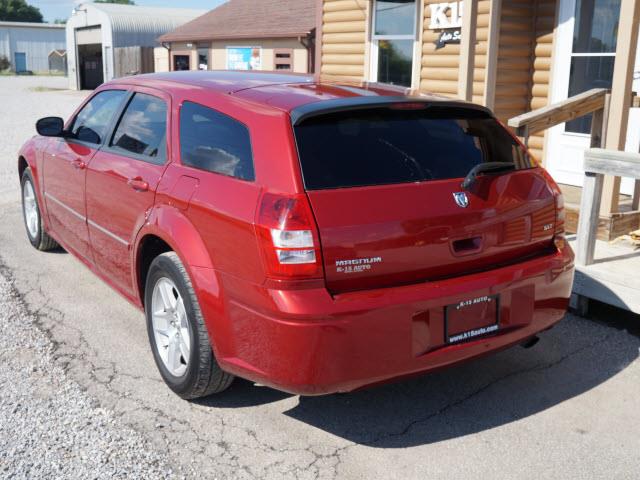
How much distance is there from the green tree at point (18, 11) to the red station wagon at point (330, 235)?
111m

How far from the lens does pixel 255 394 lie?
4.12 meters

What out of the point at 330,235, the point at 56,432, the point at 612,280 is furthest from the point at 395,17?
the point at 56,432

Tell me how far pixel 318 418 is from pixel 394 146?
147 centimetres

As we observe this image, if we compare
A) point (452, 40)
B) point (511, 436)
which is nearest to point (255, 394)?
point (511, 436)

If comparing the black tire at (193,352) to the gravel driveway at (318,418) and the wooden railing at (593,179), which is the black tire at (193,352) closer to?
the gravel driveway at (318,418)

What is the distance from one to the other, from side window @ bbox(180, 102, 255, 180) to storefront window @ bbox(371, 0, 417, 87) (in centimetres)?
707

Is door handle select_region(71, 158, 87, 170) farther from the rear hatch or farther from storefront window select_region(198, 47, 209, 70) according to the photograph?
storefront window select_region(198, 47, 209, 70)

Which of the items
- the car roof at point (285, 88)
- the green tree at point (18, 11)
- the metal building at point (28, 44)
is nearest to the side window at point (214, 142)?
the car roof at point (285, 88)

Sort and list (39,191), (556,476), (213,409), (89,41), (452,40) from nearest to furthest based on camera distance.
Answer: (556,476)
(213,409)
(39,191)
(452,40)
(89,41)

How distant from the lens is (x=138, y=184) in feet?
14.0

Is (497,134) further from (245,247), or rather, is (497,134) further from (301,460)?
(301,460)

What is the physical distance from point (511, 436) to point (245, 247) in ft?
5.38

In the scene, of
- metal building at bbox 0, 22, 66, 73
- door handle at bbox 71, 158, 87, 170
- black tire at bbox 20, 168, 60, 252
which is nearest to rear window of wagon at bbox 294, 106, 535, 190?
door handle at bbox 71, 158, 87, 170

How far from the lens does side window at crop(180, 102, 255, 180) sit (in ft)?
11.8
